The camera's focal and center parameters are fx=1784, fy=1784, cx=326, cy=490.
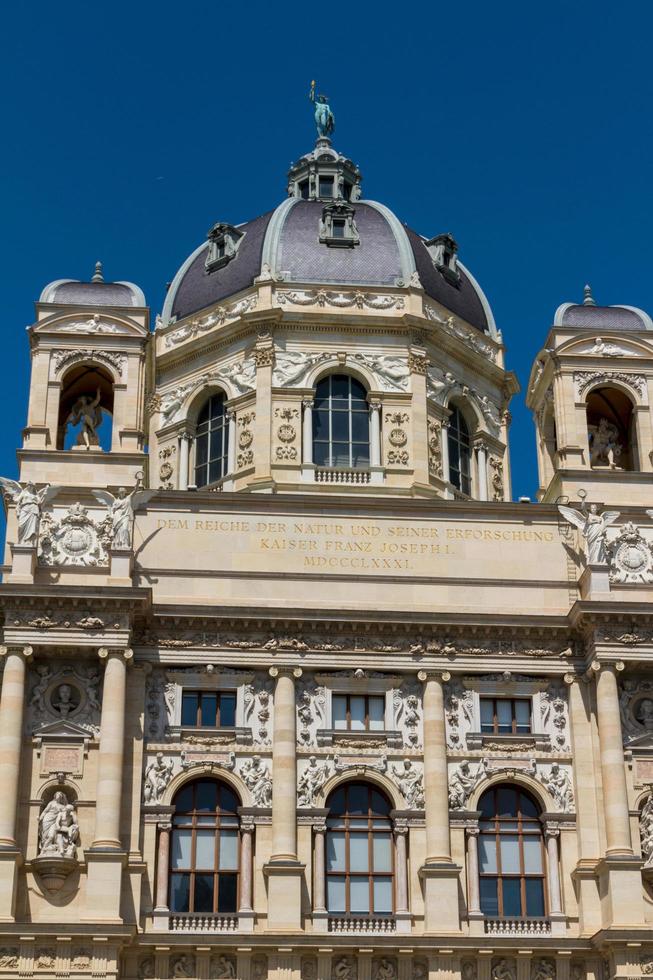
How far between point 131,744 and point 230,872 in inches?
123

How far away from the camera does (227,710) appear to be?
35.7 meters

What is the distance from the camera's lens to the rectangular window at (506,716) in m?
36.1

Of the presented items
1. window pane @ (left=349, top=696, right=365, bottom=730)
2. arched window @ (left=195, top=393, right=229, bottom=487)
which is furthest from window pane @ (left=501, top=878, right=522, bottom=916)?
arched window @ (left=195, top=393, right=229, bottom=487)

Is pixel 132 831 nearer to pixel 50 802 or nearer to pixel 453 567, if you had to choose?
pixel 50 802

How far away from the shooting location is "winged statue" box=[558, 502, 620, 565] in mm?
37062

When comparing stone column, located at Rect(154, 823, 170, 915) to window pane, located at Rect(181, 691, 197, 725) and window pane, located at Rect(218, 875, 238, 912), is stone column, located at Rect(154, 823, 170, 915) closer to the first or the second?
window pane, located at Rect(218, 875, 238, 912)

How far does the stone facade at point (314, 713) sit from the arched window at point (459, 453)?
4.67m

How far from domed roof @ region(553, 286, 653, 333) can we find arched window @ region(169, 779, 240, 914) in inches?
550

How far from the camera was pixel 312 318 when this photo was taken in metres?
45.1

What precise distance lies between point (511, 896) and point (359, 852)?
3081mm

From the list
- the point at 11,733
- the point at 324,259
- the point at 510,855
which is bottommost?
the point at 510,855

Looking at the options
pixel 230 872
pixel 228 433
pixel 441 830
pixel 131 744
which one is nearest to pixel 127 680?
pixel 131 744

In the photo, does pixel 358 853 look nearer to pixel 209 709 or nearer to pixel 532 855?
pixel 532 855

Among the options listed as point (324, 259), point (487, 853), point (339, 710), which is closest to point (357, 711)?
point (339, 710)
